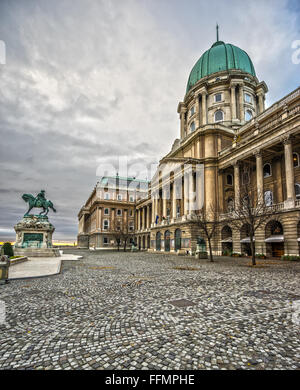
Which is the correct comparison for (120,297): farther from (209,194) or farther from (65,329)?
(209,194)

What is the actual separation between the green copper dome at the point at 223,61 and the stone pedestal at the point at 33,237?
5159 cm

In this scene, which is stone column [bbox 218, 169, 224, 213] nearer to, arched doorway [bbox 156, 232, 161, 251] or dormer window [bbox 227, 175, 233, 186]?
dormer window [bbox 227, 175, 233, 186]

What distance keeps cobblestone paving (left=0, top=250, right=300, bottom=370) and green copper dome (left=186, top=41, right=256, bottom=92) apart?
5979 centimetres

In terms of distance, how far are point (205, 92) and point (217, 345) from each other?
5762cm

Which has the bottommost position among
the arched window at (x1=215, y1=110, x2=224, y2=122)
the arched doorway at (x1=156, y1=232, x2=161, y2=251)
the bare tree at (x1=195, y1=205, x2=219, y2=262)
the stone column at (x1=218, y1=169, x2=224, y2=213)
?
the arched doorway at (x1=156, y1=232, x2=161, y2=251)

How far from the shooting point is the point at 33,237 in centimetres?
2744

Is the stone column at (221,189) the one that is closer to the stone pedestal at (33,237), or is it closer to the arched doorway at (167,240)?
the arched doorway at (167,240)

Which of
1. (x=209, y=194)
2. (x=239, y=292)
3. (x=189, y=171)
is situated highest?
(x=189, y=171)

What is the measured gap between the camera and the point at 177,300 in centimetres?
717

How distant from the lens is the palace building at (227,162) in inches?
1114

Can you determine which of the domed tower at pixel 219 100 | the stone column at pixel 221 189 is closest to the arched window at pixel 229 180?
the stone column at pixel 221 189

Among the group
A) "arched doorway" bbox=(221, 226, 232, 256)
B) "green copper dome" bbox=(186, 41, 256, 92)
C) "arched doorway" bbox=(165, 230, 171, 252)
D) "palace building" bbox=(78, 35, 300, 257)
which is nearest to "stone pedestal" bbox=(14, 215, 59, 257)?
"palace building" bbox=(78, 35, 300, 257)

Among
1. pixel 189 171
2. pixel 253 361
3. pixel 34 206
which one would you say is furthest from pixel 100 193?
pixel 253 361

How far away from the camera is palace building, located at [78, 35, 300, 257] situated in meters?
28.3
